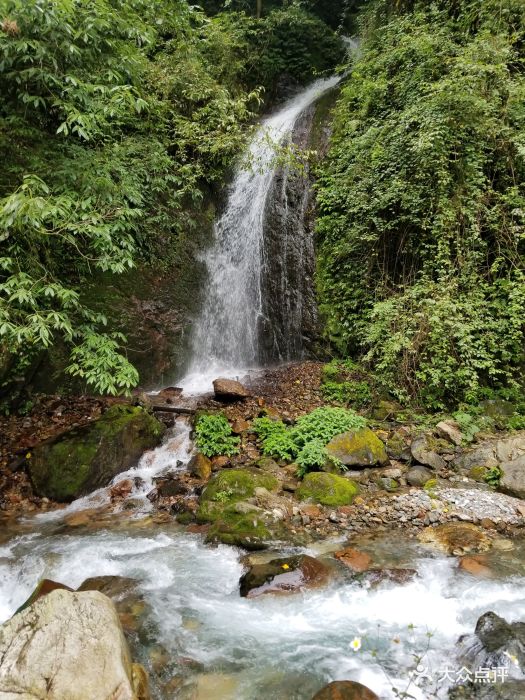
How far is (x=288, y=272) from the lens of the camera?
10.8m

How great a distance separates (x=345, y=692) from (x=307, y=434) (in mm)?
3869

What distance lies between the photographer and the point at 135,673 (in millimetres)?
3006

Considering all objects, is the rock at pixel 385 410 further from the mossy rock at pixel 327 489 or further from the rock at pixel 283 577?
the rock at pixel 283 577

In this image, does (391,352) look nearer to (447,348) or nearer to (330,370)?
(447,348)

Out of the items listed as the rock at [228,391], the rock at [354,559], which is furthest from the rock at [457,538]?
the rock at [228,391]

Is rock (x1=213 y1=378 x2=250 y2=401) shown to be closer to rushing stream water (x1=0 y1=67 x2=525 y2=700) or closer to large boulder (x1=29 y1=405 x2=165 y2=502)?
large boulder (x1=29 y1=405 x2=165 y2=502)

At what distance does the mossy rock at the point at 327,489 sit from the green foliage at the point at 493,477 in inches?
70.7

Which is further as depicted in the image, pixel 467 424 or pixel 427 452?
pixel 467 424

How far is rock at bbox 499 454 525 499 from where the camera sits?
5477 mm

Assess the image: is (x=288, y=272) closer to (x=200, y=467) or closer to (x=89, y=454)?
(x=200, y=467)

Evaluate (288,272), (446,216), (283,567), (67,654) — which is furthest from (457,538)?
(288,272)

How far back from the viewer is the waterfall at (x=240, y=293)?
10.5m

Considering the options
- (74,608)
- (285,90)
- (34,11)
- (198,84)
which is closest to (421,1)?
(198,84)

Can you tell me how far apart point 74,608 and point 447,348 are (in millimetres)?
6158
